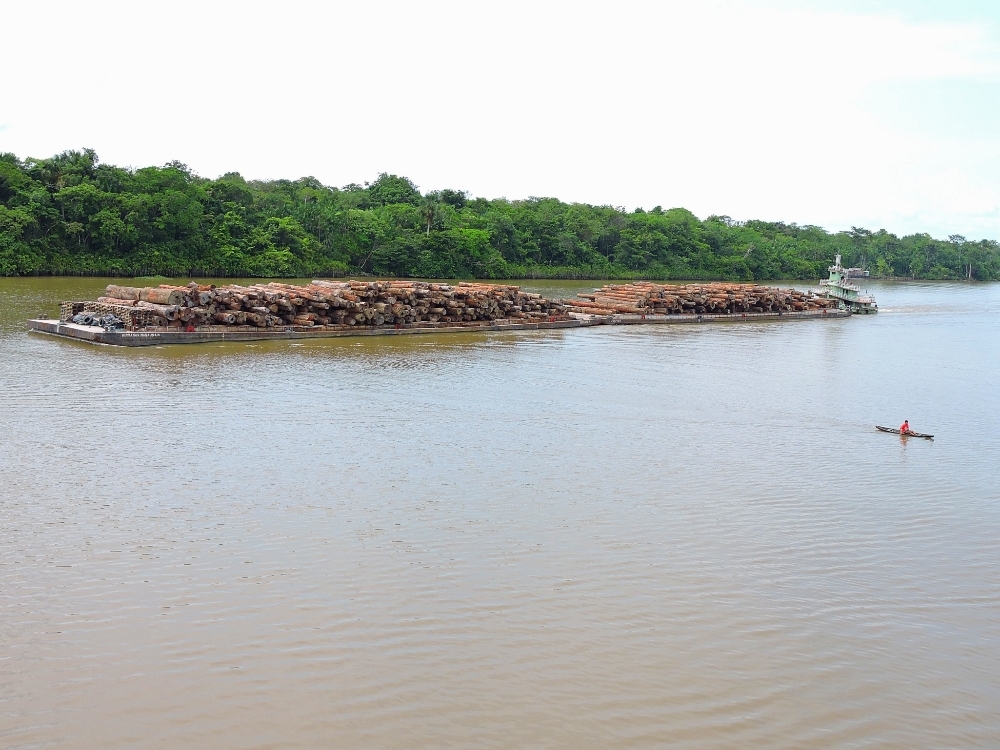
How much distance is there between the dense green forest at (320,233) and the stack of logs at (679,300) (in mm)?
23851

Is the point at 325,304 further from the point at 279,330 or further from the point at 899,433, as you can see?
the point at 899,433

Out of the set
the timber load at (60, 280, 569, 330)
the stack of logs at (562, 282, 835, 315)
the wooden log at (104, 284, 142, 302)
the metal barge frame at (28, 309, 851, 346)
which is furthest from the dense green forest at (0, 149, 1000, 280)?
the metal barge frame at (28, 309, 851, 346)

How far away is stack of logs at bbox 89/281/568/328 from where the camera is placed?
76.7 feet

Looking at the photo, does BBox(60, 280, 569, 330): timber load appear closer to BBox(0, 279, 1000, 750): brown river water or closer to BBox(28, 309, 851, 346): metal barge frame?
BBox(28, 309, 851, 346): metal barge frame

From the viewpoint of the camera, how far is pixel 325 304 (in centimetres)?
2658

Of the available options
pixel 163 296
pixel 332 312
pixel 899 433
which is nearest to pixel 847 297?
pixel 332 312

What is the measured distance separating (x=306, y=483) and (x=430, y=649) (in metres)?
4.48

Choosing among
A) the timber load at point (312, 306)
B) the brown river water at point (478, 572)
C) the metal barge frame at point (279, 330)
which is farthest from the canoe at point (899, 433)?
the timber load at point (312, 306)

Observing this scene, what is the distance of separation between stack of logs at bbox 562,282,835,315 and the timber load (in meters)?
5.89

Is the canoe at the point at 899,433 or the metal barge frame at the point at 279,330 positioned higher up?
the metal barge frame at the point at 279,330

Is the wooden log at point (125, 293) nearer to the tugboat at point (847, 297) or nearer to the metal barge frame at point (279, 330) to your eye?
the metal barge frame at point (279, 330)

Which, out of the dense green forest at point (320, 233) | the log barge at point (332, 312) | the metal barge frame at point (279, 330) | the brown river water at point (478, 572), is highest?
the dense green forest at point (320, 233)

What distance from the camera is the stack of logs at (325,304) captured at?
2339 cm

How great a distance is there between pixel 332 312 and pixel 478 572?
20.2 m
